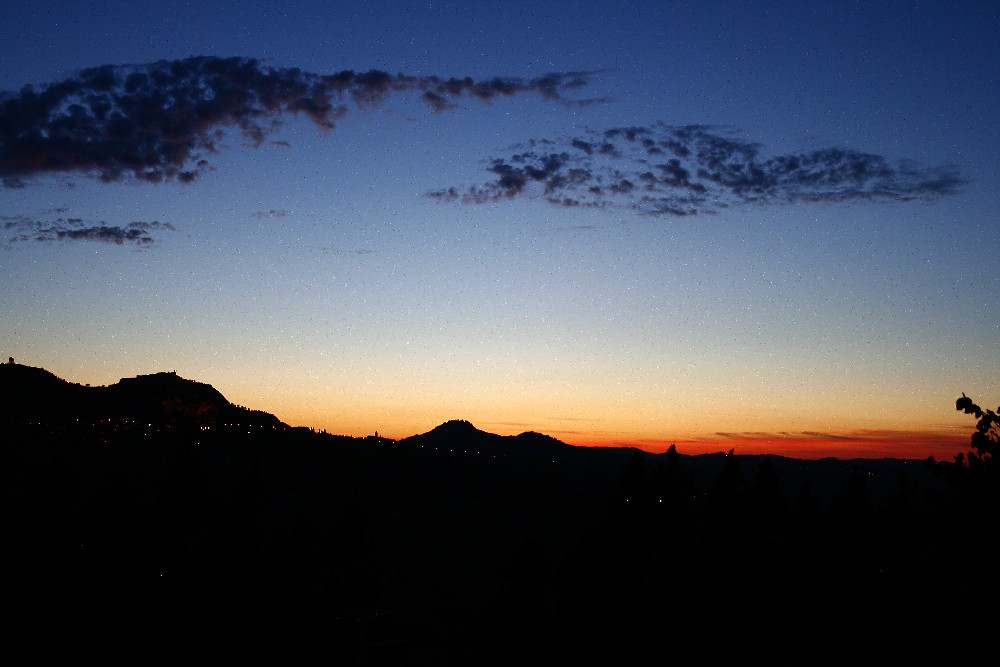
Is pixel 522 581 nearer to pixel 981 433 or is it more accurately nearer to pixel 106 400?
pixel 981 433

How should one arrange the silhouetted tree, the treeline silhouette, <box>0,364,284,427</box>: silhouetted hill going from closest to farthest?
the silhouetted tree, the treeline silhouette, <box>0,364,284,427</box>: silhouetted hill

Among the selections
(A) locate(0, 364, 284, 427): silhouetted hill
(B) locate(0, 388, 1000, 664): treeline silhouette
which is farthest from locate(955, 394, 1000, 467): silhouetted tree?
(A) locate(0, 364, 284, 427): silhouetted hill

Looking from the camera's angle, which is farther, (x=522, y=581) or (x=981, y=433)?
(x=522, y=581)

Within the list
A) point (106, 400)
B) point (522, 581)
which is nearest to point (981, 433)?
point (522, 581)

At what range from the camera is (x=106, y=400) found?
169500mm

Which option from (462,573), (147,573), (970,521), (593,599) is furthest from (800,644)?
(462,573)

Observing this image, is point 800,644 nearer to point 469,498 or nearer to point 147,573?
point 147,573

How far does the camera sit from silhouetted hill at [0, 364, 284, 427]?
15238 centimetres

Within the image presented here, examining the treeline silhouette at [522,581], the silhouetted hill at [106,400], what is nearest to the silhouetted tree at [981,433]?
the treeline silhouette at [522,581]

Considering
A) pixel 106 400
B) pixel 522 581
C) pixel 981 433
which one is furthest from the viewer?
pixel 106 400

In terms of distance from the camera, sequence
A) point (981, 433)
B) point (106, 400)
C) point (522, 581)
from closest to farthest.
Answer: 1. point (981, 433)
2. point (522, 581)
3. point (106, 400)

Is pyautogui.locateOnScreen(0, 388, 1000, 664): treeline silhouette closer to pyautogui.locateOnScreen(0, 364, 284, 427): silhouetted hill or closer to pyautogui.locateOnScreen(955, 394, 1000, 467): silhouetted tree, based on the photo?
pyautogui.locateOnScreen(955, 394, 1000, 467): silhouetted tree

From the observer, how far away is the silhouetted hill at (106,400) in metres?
152

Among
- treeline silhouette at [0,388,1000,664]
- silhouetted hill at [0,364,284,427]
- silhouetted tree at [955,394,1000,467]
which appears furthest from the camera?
silhouetted hill at [0,364,284,427]
